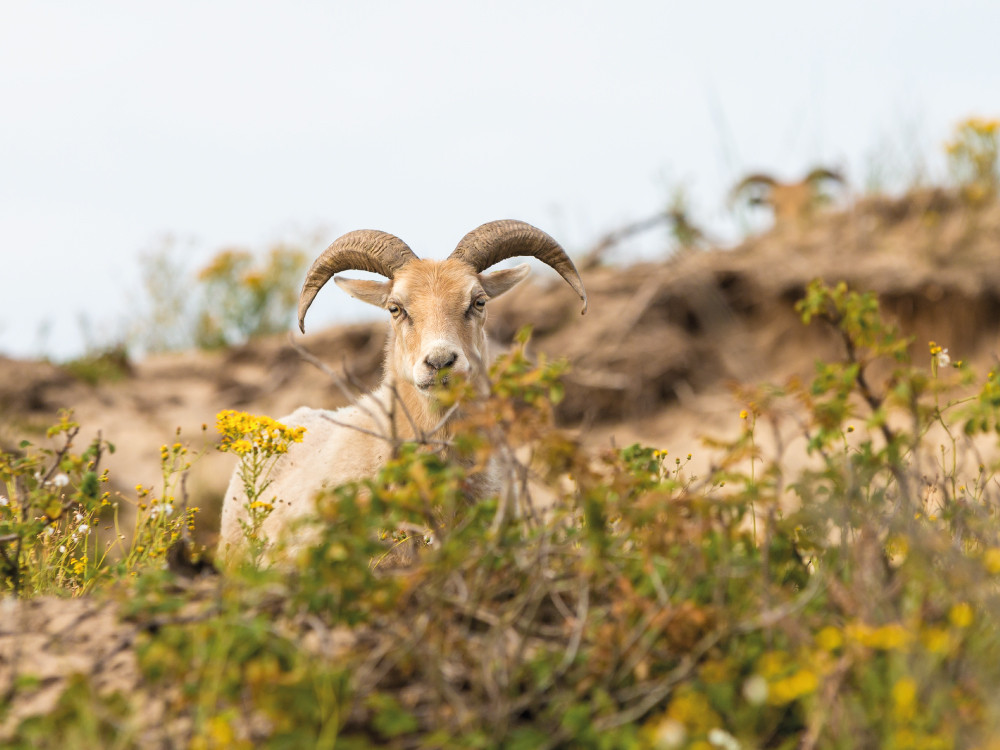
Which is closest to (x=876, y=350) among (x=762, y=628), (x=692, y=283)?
(x=762, y=628)

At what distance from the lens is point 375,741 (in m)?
2.55

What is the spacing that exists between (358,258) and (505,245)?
3.47ft

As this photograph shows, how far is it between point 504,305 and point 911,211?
663 cm

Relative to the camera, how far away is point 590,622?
2.89 m

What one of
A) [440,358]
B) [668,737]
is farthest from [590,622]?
[440,358]

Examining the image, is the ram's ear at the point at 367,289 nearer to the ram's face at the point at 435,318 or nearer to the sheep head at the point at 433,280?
the sheep head at the point at 433,280

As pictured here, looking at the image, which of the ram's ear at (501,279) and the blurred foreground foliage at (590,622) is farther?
the ram's ear at (501,279)

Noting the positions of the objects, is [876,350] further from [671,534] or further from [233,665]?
[233,665]

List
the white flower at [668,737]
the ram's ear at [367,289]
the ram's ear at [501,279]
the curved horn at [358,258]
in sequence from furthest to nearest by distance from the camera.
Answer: the ram's ear at [501,279] → the ram's ear at [367,289] → the curved horn at [358,258] → the white flower at [668,737]

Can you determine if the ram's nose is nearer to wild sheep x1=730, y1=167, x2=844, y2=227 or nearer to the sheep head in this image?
the sheep head

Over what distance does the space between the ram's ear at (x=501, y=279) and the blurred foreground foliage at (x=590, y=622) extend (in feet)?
12.1

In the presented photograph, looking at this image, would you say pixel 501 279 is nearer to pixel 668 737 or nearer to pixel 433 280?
pixel 433 280

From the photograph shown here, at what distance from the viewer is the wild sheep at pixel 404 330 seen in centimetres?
571

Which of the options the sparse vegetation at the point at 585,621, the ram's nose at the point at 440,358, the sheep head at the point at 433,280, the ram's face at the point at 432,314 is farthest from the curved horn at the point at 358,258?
the sparse vegetation at the point at 585,621
